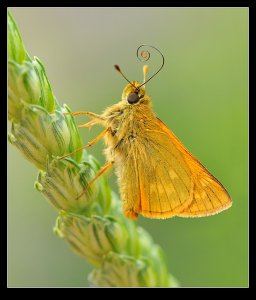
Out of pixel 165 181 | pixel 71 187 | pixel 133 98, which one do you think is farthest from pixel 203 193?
pixel 71 187

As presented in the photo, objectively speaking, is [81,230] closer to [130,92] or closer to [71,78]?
[130,92]

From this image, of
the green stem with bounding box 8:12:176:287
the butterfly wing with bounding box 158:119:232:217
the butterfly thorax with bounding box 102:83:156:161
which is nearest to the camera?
the green stem with bounding box 8:12:176:287

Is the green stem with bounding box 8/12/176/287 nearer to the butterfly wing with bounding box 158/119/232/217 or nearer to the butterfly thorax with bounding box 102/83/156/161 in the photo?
the butterfly wing with bounding box 158/119/232/217

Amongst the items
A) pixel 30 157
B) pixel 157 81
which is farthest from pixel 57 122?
pixel 157 81

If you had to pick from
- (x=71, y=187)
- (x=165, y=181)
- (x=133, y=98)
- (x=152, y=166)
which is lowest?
(x=71, y=187)

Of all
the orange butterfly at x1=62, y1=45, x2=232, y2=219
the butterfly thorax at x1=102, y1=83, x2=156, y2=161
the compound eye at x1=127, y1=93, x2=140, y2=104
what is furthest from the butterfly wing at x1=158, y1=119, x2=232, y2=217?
the compound eye at x1=127, y1=93, x2=140, y2=104

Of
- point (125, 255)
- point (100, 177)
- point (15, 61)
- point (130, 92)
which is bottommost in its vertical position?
point (125, 255)

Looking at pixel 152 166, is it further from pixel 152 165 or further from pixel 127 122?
pixel 127 122
